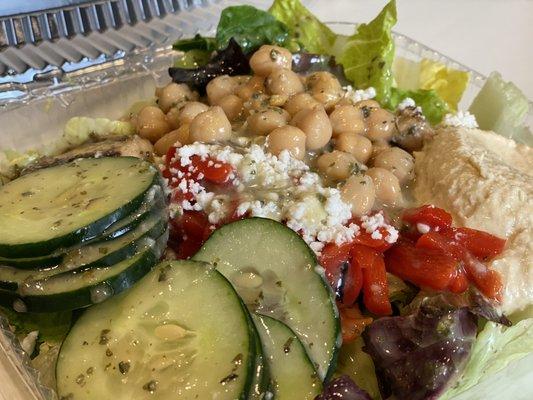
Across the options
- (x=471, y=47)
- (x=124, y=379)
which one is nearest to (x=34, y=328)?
(x=124, y=379)

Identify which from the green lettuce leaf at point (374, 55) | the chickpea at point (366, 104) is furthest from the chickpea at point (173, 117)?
the green lettuce leaf at point (374, 55)

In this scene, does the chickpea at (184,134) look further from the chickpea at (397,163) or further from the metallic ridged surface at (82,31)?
the metallic ridged surface at (82,31)

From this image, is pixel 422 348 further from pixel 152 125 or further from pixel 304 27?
pixel 304 27

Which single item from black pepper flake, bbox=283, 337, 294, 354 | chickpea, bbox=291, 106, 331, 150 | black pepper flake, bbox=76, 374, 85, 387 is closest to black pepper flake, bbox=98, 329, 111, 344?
black pepper flake, bbox=76, 374, 85, 387

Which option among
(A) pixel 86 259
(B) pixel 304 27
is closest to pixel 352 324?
(A) pixel 86 259

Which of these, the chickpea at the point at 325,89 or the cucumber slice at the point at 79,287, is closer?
the cucumber slice at the point at 79,287
